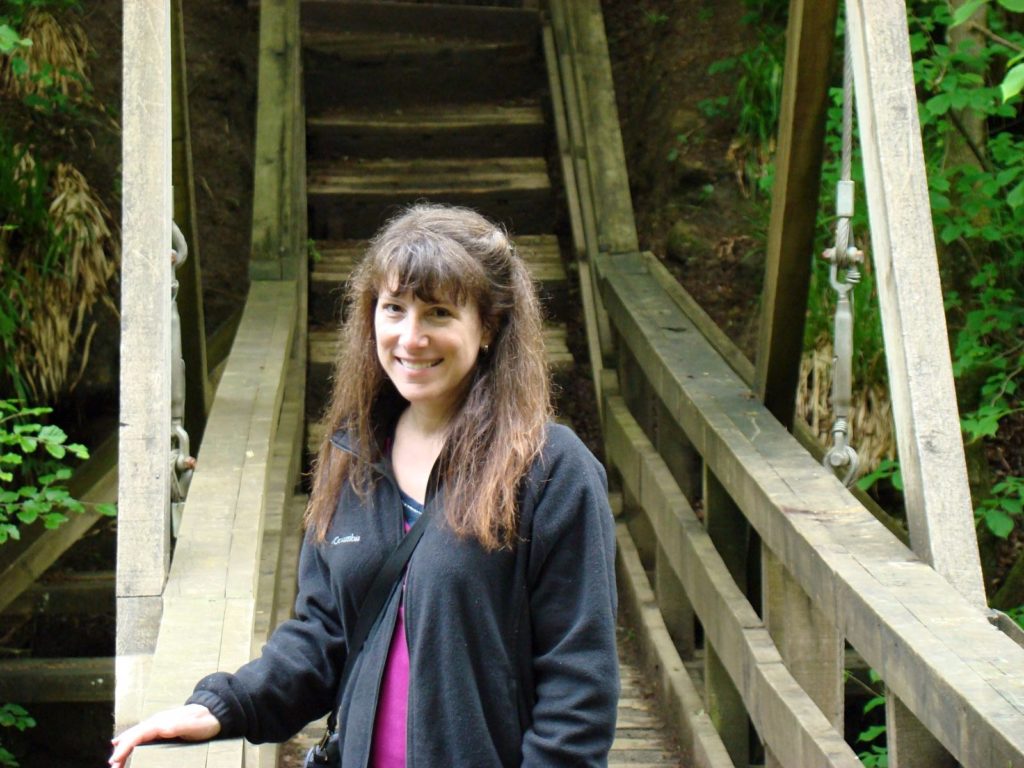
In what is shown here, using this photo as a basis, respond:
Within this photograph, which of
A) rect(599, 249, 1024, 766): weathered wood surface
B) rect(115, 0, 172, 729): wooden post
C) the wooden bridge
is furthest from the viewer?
rect(115, 0, 172, 729): wooden post

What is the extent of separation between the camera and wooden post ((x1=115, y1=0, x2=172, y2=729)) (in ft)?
8.45

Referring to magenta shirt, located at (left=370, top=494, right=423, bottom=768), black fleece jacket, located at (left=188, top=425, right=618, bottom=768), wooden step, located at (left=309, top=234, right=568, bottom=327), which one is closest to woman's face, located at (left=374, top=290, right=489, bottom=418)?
black fleece jacket, located at (left=188, top=425, right=618, bottom=768)

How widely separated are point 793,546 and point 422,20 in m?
5.03

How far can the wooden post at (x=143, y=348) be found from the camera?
2574mm

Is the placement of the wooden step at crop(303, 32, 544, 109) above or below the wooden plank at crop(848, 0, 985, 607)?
above

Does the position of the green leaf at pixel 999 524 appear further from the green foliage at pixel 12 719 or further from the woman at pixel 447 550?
the green foliage at pixel 12 719

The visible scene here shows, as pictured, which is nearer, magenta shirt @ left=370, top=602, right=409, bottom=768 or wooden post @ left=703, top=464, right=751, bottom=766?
magenta shirt @ left=370, top=602, right=409, bottom=768

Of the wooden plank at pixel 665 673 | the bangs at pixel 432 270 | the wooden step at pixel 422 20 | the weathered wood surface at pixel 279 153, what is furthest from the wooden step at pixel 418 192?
the bangs at pixel 432 270

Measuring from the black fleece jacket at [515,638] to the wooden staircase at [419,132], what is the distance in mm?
3466

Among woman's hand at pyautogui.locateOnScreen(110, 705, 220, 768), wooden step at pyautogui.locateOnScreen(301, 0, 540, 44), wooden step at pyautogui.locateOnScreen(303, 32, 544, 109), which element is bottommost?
woman's hand at pyautogui.locateOnScreen(110, 705, 220, 768)

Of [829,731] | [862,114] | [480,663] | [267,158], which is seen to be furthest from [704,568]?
[267,158]

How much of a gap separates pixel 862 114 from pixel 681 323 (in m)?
1.52

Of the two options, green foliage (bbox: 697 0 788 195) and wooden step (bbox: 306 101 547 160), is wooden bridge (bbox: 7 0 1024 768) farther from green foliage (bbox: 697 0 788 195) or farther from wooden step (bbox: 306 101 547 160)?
green foliage (bbox: 697 0 788 195)

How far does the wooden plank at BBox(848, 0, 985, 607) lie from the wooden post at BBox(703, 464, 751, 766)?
41.1 inches
